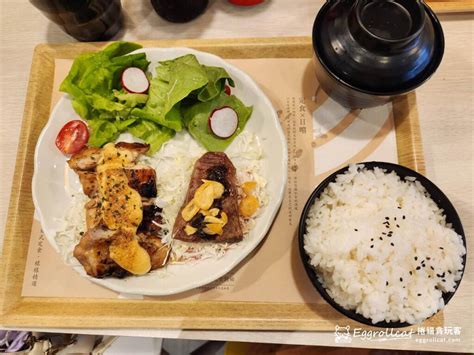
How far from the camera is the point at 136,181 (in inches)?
80.1

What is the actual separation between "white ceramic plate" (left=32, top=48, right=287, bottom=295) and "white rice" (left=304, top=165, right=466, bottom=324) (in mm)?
308

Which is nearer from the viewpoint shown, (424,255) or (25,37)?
(424,255)

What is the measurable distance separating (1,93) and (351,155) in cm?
213

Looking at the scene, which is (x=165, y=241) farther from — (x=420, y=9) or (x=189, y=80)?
(x=420, y=9)

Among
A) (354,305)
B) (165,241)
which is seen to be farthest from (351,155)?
(165,241)

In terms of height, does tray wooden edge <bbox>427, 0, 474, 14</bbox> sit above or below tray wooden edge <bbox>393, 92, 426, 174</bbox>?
above

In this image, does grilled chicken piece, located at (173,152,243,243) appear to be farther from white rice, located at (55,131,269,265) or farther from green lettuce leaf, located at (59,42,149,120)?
green lettuce leaf, located at (59,42,149,120)

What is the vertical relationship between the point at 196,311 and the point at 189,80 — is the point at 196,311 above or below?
below

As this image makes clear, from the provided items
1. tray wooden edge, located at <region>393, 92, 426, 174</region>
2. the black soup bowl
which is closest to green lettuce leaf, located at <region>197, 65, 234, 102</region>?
the black soup bowl

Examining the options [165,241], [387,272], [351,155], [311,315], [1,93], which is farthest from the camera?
[1,93]

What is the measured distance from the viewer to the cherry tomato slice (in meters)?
2.16

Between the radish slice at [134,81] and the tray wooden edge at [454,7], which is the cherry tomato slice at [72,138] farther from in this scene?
the tray wooden edge at [454,7]

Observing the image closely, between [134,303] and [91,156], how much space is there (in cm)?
80

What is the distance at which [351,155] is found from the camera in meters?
2.15
